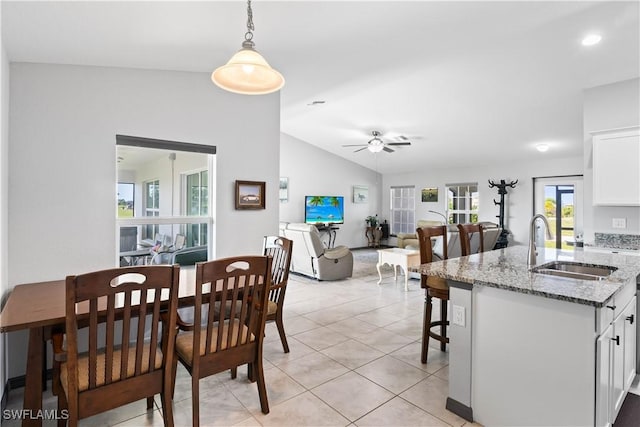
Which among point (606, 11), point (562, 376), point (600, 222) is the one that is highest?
point (606, 11)

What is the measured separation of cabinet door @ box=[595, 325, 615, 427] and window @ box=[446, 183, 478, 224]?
746 centimetres

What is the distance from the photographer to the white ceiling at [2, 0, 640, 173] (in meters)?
2.19

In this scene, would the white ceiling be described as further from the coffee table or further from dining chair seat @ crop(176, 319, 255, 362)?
the coffee table

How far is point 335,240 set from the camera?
9.38 meters

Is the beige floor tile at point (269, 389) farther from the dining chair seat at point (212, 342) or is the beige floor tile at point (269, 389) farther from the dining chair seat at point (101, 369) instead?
the dining chair seat at point (101, 369)

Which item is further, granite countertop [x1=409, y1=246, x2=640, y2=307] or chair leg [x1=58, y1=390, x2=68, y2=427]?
chair leg [x1=58, y1=390, x2=68, y2=427]

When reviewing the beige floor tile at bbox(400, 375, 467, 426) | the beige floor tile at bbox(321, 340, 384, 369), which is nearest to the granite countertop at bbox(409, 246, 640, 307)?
the beige floor tile at bbox(400, 375, 467, 426)

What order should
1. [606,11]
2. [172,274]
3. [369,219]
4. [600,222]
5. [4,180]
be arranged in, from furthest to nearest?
Answer: [369,219], [600,222], [606,11], [4,180], [172,274]

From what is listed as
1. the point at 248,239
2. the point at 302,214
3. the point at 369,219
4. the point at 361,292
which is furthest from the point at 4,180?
the point at 369,219

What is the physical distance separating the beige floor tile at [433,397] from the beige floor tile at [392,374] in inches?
2.3

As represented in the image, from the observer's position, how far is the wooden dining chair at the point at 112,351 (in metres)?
1.49

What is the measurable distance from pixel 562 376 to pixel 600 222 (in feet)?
10.6

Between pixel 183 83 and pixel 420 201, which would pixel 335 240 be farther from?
pixel 183 83

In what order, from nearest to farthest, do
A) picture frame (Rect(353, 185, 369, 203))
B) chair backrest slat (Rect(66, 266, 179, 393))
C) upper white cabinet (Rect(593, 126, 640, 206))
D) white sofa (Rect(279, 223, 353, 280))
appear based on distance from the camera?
chair backrest slat (Rect(66, 266, 179, 393))
upper white cabinet (Rect(593, 126, 640, 206))
white sofa (Rect(279, 223, 353, 280))
picture frame (Rect(353, 185, 369, 203))
